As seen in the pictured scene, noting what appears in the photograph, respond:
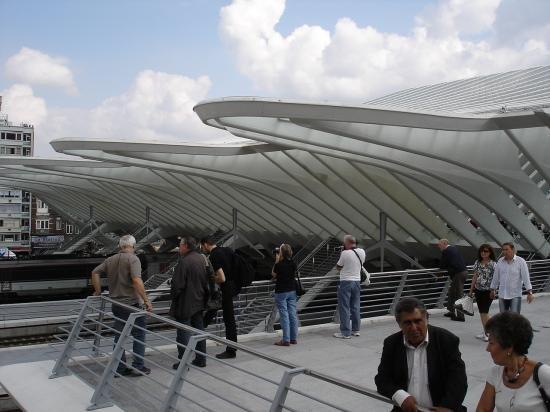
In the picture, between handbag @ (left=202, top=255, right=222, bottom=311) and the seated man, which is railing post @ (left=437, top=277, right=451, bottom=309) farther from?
the seated man

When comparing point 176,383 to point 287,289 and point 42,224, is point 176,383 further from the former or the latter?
point 42,224

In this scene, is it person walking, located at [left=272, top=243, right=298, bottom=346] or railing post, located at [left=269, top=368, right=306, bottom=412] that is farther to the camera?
person walking, located at [left=272, top=243, right=298, bottom=346]

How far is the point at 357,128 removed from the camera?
14.0 meters

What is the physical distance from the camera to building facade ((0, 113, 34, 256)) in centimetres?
6775

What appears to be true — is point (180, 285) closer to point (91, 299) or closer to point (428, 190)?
point (91, 299)

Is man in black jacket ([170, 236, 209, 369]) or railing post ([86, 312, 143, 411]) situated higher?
man in black jacket ([170, 236, 209, 369])

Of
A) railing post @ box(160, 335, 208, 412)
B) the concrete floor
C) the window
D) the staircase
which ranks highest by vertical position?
railing post @ box(160, 335, 208, 412)

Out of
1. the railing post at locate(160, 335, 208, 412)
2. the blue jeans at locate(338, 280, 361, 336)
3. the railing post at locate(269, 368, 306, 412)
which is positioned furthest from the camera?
the blue jeans at locate(338, 280, 361, 336)

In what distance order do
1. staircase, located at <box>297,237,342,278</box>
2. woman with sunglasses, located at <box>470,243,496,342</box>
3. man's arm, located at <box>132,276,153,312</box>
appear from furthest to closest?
staircase, located at <box>297,237,342,278</box>
woman with sunglasses, located at <box>470,243,496,342</box>
man's arm, located at <box>132,276,153,312</box>

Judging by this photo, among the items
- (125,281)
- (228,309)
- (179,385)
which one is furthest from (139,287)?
(179,385)

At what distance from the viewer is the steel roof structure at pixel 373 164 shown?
12898 mm

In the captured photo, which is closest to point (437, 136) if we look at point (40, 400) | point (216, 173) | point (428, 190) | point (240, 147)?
point (428, 190)

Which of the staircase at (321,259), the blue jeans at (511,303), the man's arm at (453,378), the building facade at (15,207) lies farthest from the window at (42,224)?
the man's arm at (453,378)

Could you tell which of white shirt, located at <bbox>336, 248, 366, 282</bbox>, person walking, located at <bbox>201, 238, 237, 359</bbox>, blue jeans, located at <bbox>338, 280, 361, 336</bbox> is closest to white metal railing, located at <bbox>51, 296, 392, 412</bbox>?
person walking, located at <bbox>201, 238, 237, 359</bbox>
